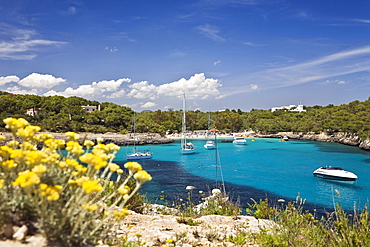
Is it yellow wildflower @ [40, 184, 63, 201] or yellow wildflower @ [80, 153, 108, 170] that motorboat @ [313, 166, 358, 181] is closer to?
yellow wildflower @ [80, 153, 108, 170]

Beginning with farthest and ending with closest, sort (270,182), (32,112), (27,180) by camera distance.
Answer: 1. (32,112)
2. (270,182)
3. (27,180)

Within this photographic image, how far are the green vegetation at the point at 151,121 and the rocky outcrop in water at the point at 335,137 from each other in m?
1.28

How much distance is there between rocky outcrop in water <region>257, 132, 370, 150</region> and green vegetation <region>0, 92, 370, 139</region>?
1284 millimetres

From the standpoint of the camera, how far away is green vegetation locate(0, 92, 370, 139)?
58.8m

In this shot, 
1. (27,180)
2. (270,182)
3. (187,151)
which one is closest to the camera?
(27,180)

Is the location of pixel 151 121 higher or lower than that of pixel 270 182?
higher

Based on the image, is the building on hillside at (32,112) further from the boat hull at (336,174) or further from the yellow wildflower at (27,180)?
the yellow wildflower at (27,180)

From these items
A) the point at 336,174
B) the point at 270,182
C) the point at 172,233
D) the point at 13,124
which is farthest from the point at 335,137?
the point at 13,124

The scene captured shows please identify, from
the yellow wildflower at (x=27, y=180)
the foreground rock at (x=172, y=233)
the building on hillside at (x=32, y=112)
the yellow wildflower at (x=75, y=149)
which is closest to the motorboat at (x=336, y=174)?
the foreground rock at (x=172, y=233)

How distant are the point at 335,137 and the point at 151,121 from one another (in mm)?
52346

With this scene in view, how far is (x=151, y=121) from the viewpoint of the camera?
Result: 274 ft

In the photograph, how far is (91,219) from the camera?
2.01 m

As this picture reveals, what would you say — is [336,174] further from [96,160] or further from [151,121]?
[151,121]

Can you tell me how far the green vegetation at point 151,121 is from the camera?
58781 mm
